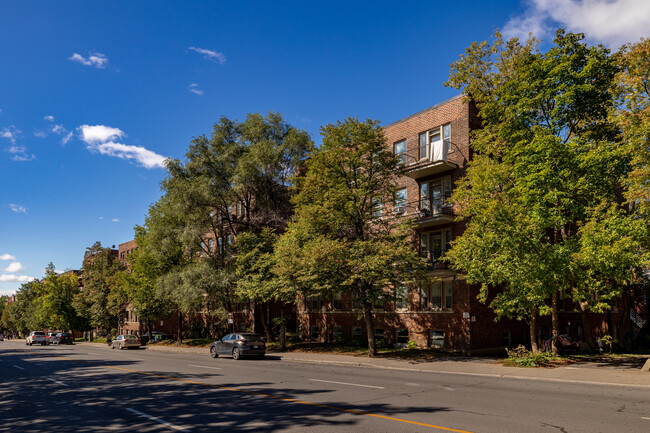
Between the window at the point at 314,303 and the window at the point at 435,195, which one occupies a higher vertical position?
the window at the point at 435,195

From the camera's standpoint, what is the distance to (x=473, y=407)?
417 inches

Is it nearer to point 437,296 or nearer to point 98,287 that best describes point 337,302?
point 437,296

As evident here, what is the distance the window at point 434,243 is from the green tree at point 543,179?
5422 mm

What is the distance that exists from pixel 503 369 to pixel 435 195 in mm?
12992

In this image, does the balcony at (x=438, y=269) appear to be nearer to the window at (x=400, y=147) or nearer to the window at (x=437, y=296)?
the window at (x=437, y=296)

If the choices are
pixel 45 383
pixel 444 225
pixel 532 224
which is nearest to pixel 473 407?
pixel 532 224

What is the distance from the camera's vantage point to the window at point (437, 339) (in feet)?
92.5

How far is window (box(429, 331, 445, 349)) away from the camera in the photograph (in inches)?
1110

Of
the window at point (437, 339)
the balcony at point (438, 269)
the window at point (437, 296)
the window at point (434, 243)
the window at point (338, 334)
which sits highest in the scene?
the window at point (434, 243)

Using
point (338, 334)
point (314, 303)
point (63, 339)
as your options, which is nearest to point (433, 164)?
point (338, 334)

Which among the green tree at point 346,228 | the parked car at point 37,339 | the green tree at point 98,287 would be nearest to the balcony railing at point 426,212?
the green tree at point 346,228

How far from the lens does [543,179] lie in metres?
19.7

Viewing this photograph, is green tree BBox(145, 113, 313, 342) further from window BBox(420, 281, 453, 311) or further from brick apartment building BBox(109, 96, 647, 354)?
window BBox(420, 281, 453, 311)

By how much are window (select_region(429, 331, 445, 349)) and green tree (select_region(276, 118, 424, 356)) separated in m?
4.79
